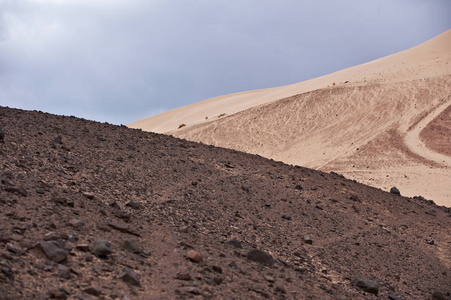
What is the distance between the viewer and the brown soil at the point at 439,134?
25.5 meters

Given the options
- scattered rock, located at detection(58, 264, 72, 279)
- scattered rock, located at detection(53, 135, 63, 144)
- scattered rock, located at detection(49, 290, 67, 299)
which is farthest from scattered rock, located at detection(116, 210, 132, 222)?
scattered rock, located at detection(53, 135, 63, 144)

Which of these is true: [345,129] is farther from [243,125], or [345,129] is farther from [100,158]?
[100,158]

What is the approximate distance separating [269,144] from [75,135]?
22.0 meters

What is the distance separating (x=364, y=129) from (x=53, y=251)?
26.9 m

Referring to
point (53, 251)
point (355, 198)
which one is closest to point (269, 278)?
point (53, 251)

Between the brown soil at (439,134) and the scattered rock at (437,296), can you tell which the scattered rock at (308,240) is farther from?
the brown soil at (439,134)

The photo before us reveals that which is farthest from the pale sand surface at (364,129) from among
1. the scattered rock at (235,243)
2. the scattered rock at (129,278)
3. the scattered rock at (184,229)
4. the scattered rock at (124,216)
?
the scattered rock at (129,278)

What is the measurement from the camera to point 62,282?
170 inches

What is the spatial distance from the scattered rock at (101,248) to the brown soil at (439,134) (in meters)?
23.1

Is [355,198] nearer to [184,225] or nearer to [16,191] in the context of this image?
[184,225]

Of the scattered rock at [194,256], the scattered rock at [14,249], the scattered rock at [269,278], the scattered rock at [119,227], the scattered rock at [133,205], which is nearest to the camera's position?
the scattered rock at [14,249]

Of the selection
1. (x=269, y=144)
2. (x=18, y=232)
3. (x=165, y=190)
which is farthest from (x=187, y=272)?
(x=269, y=144)

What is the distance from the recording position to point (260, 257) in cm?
615

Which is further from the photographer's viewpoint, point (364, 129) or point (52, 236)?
point (364, 129)
